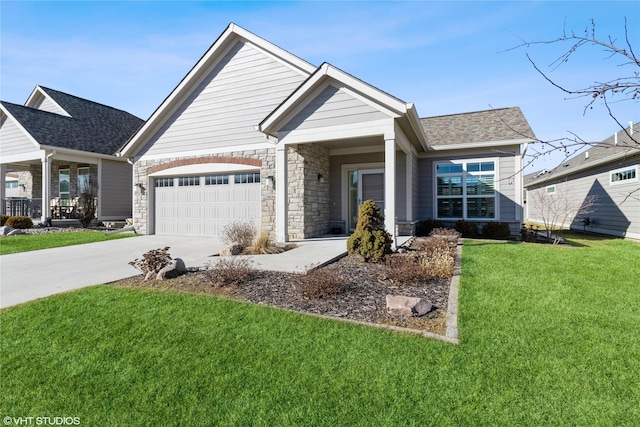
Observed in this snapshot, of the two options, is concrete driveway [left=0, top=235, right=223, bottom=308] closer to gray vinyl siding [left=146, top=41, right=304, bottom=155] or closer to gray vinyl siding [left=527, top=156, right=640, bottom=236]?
gray vinyl siding [left=146, top=41, right=304, bottom=155]

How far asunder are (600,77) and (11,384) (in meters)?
5.20

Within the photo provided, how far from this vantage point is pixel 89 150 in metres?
15.3

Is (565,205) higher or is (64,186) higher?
(64,186)

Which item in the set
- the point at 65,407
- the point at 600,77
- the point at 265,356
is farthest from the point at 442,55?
the point at 65,407

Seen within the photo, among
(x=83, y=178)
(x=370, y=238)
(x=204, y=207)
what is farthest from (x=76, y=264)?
(x=83, y=178)

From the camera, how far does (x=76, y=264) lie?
7.28m

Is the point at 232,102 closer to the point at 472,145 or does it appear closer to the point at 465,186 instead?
the point at 472,145

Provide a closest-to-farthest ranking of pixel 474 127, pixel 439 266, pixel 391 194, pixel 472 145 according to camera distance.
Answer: pixel 439 266 < pixel 391 194 < pixel 472 145 < pixel 474 127

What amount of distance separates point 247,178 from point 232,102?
9.48 ft

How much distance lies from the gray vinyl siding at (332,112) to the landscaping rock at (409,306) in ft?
17.0

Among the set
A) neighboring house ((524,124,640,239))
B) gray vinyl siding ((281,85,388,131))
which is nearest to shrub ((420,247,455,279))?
gray vinyl siding ((281,85,388,131))

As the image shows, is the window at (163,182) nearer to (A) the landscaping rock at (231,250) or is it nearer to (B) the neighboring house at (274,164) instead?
(B) the neighboring house at (274,164)

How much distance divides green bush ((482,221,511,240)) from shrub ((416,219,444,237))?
1.50 metres

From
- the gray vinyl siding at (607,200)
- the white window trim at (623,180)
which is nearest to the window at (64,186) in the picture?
the gray vinyl siding at (607,200)
